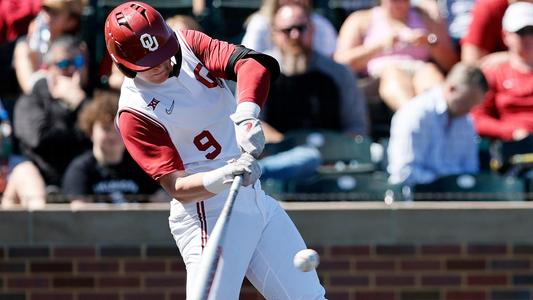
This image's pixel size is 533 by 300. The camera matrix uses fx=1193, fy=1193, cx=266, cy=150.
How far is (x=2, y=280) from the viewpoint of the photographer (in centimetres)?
639

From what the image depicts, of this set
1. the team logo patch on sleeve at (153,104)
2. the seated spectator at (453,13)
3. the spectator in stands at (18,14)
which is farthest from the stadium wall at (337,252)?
the seated spectator at (453,13)

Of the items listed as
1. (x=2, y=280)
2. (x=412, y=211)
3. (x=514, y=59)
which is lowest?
(x=2, y=280)

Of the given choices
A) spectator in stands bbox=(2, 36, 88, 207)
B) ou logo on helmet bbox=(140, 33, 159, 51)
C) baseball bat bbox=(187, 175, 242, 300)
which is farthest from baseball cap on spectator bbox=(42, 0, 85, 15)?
baseball bat bbox=(187, 175, 242, 300)

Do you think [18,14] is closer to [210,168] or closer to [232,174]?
[210,168]

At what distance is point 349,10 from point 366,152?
190 centimetres

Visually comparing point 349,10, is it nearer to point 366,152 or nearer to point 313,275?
point 366,152

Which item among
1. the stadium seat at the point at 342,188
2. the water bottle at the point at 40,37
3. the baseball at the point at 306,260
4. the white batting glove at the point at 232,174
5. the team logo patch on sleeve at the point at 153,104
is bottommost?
the stadium seat at the point at 342,188

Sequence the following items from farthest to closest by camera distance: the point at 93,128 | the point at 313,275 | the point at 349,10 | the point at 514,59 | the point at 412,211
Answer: the point at 349,10, the point at 514,59, the point at 93,128, the point at 412,211, the point at 313,275

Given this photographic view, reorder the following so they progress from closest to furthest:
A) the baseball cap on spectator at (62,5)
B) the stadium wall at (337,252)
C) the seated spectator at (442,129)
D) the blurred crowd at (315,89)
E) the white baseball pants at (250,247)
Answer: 1. the white baseball pants at (250,247)
2. the stadium wall at (337,252)
3. the blurred crowd at (315,89)
4. the seated spectator at (442,129)
5. the baseball cap on spectator at (62,5)

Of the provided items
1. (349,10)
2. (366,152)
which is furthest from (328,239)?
(349,10)

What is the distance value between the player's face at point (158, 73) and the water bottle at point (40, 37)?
338 centimetres

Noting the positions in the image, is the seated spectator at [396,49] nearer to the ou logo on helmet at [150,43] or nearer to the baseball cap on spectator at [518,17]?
the baseball cap on spectator at [518,17]

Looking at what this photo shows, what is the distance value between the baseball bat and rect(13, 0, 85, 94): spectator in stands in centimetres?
375

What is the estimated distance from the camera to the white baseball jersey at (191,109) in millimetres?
4582
